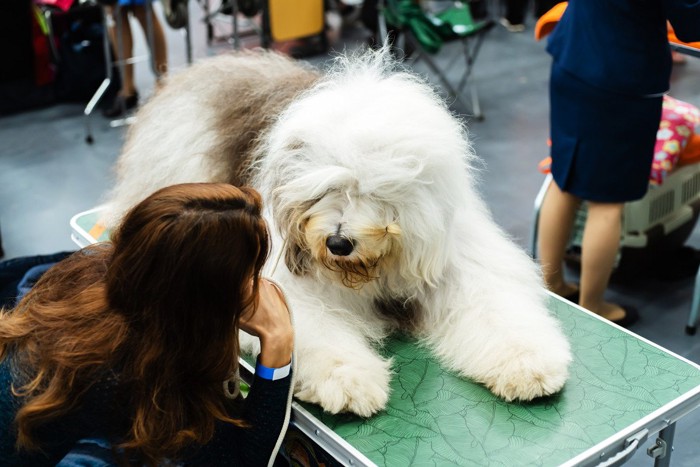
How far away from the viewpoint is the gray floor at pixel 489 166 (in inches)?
126

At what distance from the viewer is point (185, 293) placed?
4.75ft

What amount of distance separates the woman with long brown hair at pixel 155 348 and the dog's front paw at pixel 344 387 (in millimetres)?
122

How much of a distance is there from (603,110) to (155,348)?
5.42ft

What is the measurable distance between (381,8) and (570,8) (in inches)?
112

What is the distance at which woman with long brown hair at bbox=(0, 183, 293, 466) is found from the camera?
1.44 meters

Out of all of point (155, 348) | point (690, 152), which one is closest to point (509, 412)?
point (155, 348)

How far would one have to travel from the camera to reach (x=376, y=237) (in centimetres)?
174

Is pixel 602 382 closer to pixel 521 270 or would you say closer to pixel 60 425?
pixel 521 270

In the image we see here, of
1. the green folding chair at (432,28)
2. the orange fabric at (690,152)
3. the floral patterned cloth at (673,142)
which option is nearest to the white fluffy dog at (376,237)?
the floral patterned cloth at (673,142)

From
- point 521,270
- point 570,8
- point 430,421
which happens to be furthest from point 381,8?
point 430,421

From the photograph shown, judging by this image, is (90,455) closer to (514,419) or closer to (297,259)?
(297,259)

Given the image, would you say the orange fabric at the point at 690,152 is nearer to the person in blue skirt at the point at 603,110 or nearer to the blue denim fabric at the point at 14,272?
the person in blue skirt at the point at 603,110

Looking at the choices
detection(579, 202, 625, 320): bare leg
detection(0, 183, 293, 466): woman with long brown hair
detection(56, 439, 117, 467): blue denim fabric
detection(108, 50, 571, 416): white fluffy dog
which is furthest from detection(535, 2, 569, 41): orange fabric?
detection(56, 439, 117, 467): blue denim fabric

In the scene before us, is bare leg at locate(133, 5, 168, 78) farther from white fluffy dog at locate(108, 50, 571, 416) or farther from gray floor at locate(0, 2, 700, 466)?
white fluffy dog at locate(108, 50, 571, 416)
